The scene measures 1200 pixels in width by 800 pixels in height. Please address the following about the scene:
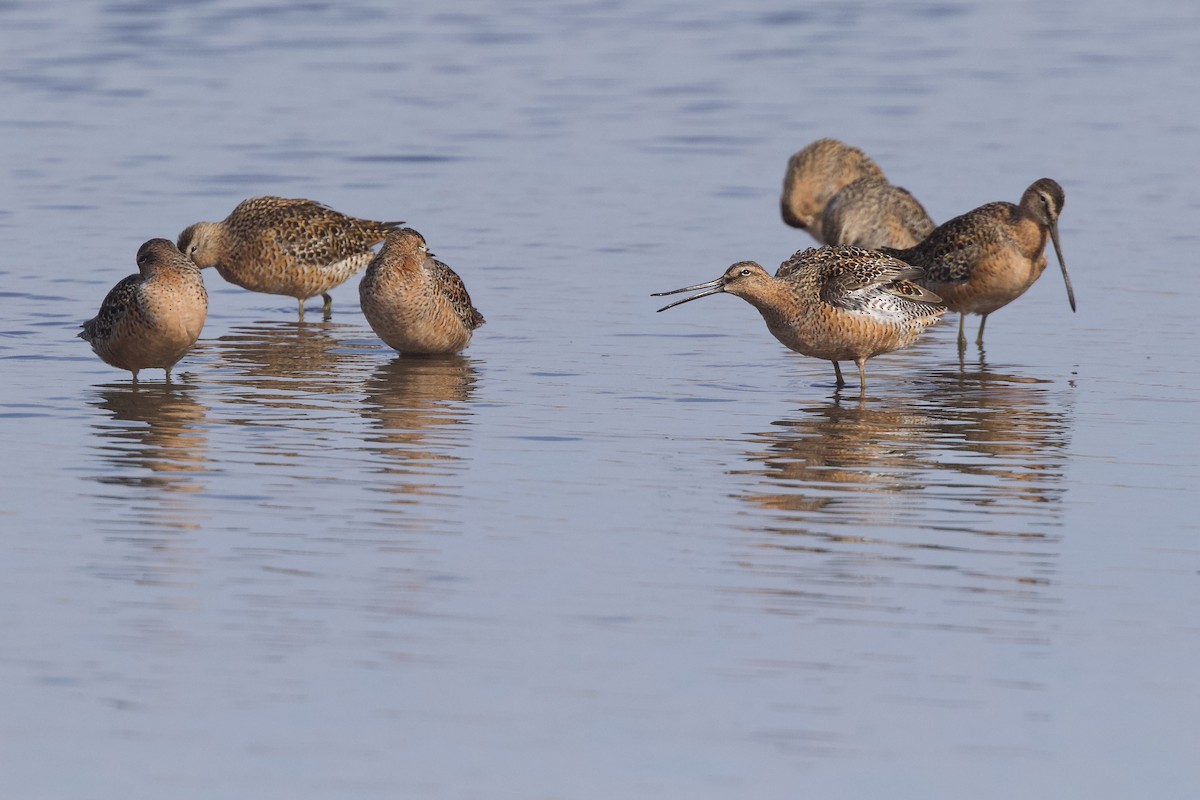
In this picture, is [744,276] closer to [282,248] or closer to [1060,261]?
[1060,261]

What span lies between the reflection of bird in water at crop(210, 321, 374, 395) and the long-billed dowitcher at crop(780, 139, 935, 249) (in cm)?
389

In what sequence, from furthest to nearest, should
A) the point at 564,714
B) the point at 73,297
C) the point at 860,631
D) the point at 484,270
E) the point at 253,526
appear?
the point at 484,270, the point at 73,297, the point at 253,526, the point at 860,631, the point at 564,714

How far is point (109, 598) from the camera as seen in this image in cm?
643

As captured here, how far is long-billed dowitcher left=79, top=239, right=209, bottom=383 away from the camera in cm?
994

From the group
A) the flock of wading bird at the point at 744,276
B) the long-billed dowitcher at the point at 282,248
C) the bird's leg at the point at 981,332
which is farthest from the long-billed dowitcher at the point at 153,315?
the bird's leg at the point at 981,332

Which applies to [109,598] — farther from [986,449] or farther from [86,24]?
[86,24]

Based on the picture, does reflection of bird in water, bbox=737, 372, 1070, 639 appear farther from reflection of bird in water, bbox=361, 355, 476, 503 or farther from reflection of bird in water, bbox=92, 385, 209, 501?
reflection of bird in water, bbox=92, 385, 209, 501

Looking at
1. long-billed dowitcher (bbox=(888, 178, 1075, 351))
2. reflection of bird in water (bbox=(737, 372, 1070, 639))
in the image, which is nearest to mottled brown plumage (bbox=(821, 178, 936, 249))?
long-billed dowitcher (bbox=(888, 178, 1075, 351))

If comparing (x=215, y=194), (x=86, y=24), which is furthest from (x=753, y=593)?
(x=86, y=24)

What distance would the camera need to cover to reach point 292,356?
37.2 feet

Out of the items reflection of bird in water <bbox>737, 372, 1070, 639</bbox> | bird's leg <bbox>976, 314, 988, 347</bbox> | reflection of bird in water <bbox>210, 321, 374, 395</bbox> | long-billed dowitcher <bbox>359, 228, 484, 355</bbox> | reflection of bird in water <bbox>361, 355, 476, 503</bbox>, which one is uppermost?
long-billed dowitcher <bbox>359, 228, 484, 355</bbox>

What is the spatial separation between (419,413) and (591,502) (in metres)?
2.02

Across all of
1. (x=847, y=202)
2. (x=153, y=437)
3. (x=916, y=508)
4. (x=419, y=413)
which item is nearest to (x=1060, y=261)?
(x=847, y=202)

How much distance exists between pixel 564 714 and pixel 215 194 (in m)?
10.9
